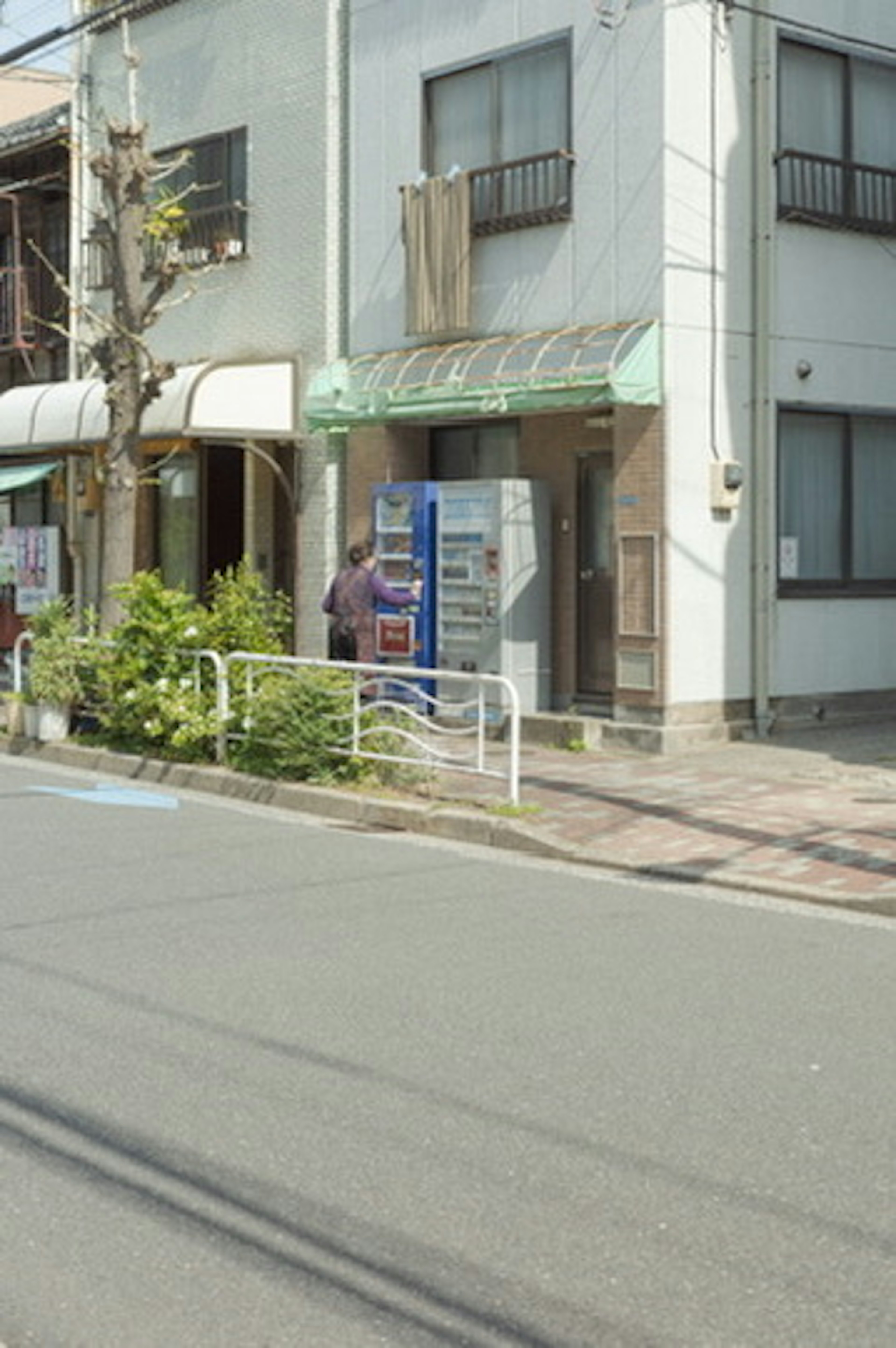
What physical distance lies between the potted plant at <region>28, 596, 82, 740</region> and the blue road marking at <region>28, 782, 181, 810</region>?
1.82 meters

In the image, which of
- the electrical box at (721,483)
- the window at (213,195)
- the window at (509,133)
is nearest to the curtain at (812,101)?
the window at (509,133)

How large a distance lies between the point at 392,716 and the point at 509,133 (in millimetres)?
6779

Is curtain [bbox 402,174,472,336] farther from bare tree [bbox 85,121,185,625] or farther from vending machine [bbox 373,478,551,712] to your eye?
bare tree [bbox 85,121,185,625]

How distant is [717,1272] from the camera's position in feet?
15.3

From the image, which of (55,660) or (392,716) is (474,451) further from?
(392,716)

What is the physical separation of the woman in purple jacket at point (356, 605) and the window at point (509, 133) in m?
3.67

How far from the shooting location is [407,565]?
1800 centimetres

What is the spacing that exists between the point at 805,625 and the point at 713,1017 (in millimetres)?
10003

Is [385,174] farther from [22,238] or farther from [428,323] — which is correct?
[22,238]

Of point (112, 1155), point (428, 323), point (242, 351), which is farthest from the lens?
point (242, 351)

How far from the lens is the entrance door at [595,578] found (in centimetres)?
1711

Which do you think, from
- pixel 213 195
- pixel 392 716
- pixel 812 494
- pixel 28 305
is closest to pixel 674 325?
pixel 812 494

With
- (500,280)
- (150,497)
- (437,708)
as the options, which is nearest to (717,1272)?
(437,708)

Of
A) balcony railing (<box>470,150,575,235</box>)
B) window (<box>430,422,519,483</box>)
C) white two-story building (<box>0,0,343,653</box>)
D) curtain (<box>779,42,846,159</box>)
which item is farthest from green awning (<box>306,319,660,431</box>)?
curtain (<box>779,42,846,159</box>)
